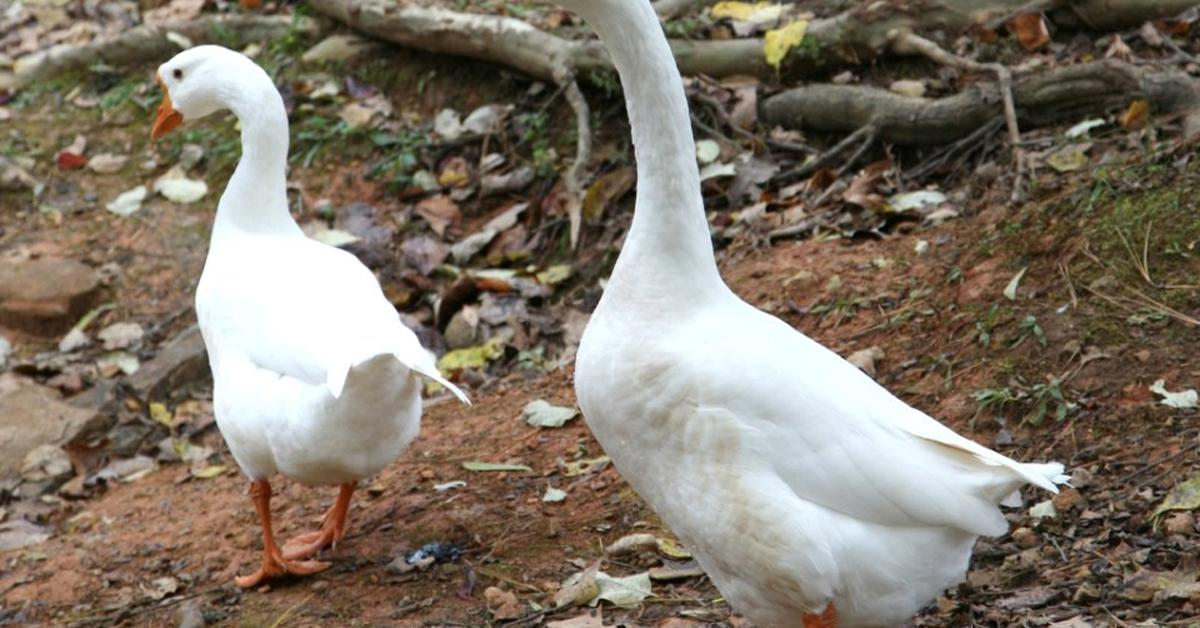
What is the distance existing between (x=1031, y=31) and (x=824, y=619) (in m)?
4.32

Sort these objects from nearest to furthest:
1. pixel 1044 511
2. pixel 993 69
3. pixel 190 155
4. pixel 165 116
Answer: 1. pixel 1044 511
2. pixel 165 116
3. pixel 993 69
4. pixel 190 155

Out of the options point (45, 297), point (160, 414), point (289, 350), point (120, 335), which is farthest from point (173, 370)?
point (289, 350)

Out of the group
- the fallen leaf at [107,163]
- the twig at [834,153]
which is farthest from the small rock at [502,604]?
the fallen leaf at [107,163]

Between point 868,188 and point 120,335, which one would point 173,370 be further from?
point 868,188

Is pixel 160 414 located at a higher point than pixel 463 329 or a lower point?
lower

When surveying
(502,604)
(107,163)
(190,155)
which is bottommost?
(107,163)

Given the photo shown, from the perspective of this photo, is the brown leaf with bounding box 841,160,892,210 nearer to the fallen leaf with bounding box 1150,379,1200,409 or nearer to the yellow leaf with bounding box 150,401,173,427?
the fallen leaf with bounding box 1150,379,1200,409

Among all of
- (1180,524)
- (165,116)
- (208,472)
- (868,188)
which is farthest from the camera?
(868,188)

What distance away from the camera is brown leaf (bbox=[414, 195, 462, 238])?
24.5 feet

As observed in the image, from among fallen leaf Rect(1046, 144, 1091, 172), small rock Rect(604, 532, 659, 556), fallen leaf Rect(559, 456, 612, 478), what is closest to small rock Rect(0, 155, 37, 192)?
fallen leaf Rect(559, 456, 612, 478)

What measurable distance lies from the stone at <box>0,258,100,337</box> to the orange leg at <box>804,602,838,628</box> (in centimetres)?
533

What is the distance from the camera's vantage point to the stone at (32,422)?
6324 millimetres

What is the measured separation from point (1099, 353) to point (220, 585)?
2948 millimetres

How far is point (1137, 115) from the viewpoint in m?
5.84
